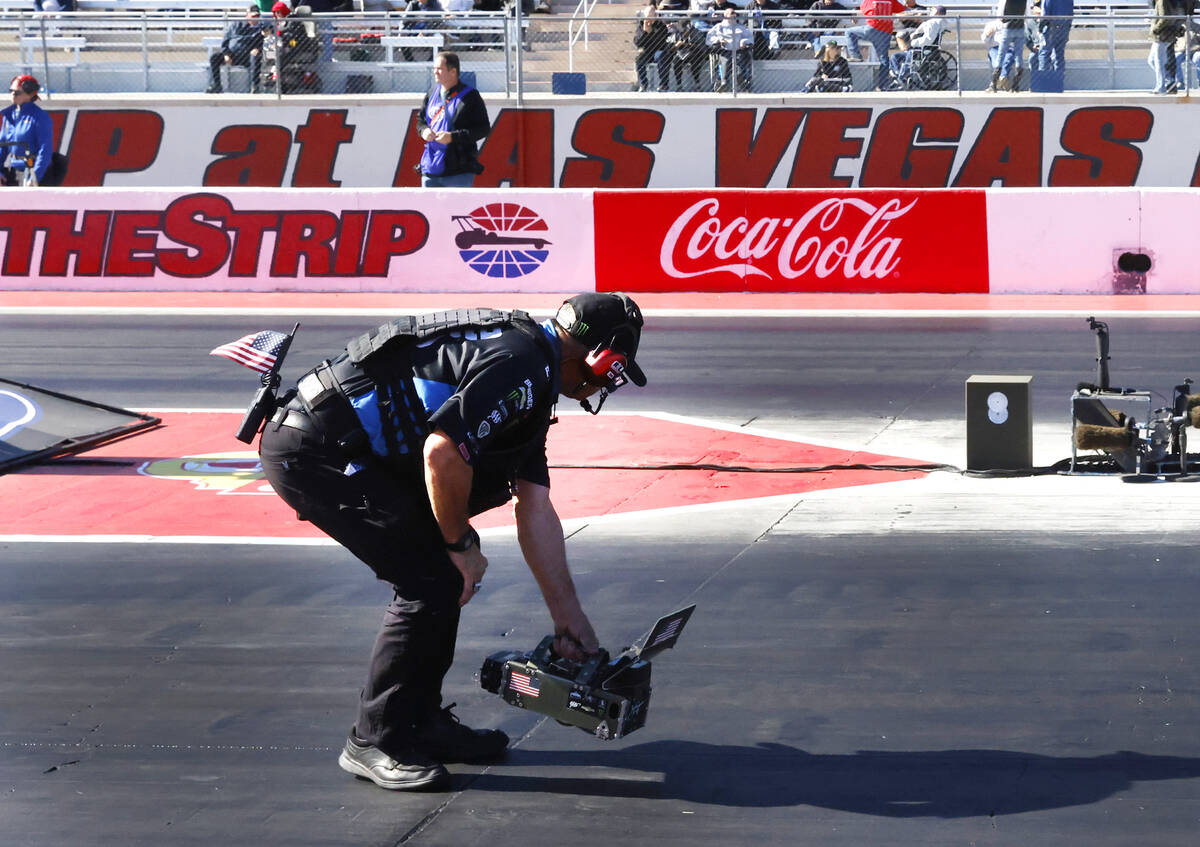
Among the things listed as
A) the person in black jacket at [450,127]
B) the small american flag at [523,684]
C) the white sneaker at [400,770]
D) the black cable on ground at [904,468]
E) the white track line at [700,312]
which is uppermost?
the person in black jacket at [450,127]

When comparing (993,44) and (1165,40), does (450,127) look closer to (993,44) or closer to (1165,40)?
(993,44)

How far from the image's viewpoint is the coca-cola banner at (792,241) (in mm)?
18203

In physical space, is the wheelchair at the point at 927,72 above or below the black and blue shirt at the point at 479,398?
above

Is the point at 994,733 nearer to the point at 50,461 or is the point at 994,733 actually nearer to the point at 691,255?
the point at 50,461

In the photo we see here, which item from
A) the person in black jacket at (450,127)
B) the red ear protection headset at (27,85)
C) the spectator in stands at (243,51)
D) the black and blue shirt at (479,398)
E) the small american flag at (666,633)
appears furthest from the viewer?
the spectator in stands at (243,51)

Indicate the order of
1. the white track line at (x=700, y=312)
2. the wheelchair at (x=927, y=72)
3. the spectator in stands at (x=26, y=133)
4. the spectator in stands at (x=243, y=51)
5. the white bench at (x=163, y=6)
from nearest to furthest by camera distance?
the white track line at (x=700, y=312) → the spectator in stands at (x=26, y=133) → the wheelchair at (x=927, y=72) → the spectator in stands at (x=243, y=51) → the white bench at (x=163, y=6)

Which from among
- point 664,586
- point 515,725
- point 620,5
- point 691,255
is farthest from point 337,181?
point 515,725

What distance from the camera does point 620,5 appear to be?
85.1 feet

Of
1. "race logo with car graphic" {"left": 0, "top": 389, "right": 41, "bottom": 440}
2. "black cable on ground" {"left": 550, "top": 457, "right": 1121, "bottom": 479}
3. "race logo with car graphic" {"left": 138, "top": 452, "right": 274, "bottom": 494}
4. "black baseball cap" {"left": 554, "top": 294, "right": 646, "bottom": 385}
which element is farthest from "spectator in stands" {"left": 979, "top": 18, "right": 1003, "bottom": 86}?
"black baseball cap" {"left": 554, "top": 294, "right": 646, "bottom": 385}

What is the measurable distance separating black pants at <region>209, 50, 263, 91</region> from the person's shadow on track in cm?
2028

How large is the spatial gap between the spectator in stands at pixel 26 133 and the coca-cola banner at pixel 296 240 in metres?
1.23

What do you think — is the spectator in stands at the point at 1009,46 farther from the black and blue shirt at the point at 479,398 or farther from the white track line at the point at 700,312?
the black and blue shirt at the point at 479,398

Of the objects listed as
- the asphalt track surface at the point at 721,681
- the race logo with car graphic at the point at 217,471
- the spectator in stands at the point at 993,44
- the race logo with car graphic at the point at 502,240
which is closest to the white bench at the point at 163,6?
the race logo with car graphic at the point at 502,240

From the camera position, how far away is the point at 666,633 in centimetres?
542
